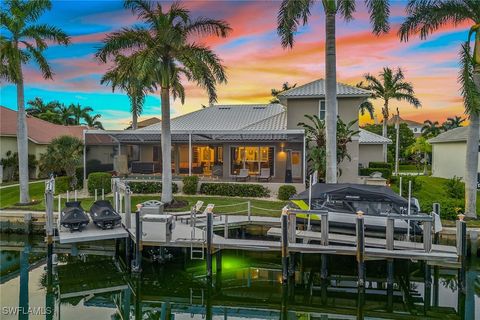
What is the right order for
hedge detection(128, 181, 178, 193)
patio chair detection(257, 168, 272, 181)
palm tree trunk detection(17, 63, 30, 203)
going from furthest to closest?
patio chair detection(257, 168, 272, 181) → hedge detection(128, 181, 178, 193) → palm tree trunk detection(17, 63, 30, 203)

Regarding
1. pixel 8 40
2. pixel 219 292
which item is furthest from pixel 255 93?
pixel 219 292

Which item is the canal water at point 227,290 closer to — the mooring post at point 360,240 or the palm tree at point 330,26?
the mooring post at point 360,240

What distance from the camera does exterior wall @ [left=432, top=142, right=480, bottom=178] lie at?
27194 millimetres

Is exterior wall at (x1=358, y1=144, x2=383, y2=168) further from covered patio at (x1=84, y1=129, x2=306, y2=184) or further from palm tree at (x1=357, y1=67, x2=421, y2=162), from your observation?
covered patio at (x1=84, y1=129, x2=306, y2=184)

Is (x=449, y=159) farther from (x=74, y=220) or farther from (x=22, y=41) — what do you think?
(x=22, y=41)

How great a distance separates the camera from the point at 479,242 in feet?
43.2

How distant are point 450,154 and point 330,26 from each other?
20.0 m

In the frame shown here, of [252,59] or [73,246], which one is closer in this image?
[73,246]

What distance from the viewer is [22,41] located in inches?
707

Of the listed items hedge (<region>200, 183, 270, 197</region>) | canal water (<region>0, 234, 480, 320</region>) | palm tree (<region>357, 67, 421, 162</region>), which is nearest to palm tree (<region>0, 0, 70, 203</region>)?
canal water (<region>0, 234, 480, 320</region>)

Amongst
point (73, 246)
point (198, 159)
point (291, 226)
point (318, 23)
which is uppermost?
point (318, 23)

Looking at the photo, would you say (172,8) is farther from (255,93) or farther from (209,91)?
(255,93)

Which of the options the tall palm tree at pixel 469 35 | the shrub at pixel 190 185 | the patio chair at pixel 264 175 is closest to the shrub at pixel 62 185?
the shrub at pixel 190 185

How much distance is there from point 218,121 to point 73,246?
15420 mm
